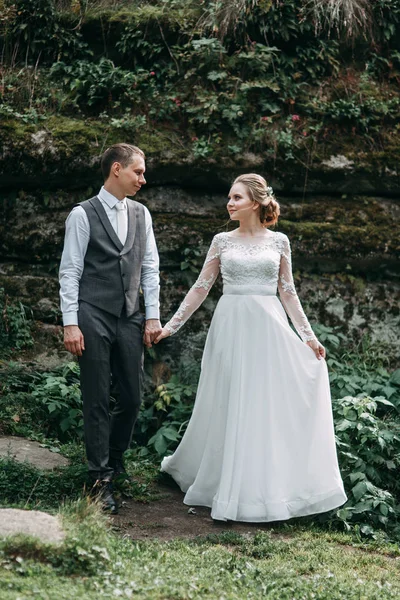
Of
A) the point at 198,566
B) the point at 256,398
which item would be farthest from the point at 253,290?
the point at 198,566

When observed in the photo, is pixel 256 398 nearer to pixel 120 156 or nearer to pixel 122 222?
pixel 122 222

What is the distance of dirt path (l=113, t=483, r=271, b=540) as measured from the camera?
4.96 meters

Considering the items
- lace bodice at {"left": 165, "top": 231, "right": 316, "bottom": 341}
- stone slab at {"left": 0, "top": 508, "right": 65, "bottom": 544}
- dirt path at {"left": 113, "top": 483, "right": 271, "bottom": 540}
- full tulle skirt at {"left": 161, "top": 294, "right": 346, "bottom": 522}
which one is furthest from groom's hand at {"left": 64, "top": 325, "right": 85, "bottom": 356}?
stone slab at {"left": 0, "top": 508, "right": 65, "bottom": 544}

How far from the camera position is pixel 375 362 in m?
7.55

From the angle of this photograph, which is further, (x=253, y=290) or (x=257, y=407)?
(x=253, y=290)

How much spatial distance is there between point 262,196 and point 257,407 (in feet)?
5.36

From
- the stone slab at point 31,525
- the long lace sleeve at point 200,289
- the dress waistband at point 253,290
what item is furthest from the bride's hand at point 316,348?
the stone slab at point 31,525

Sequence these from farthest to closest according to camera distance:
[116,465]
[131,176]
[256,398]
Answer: [116,465]
[256,398]
[131,176]

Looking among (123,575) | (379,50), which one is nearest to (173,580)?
(123,575)

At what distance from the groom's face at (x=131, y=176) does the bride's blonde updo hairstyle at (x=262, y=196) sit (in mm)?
818

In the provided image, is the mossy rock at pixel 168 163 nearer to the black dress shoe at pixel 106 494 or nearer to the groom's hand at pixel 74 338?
the groom's hand at pixel 74 338

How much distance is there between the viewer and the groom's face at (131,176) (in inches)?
210

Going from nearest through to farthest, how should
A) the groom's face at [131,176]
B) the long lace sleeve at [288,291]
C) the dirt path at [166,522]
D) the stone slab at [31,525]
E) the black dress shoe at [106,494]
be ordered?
1. the stone slab at [31,525]
2. the dirt path at [166,522]
3. the black dress shoe at [106,494]
4. the groom's face at [131,176]
5. the long lace sleeve at [288,291]

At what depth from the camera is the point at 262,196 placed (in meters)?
5.71
